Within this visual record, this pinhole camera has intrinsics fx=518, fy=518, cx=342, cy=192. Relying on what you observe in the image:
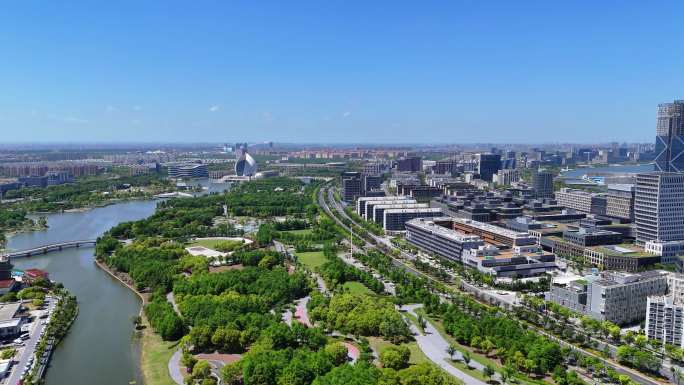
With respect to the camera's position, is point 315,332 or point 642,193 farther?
point 642,193

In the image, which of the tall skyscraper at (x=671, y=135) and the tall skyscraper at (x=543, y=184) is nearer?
the tall skyscraper at (x=671, y=135)

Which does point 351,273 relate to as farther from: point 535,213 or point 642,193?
point 535,213

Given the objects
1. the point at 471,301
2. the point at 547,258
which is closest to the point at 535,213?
the point at 547,258

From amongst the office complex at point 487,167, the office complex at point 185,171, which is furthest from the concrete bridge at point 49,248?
the office complex at point 487,167

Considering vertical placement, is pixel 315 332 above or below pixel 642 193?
below

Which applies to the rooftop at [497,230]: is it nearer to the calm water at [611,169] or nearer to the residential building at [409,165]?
the residential building at [409,165]
